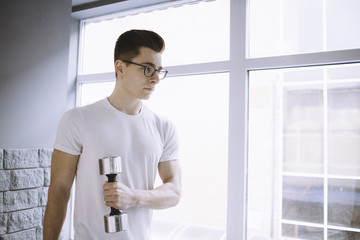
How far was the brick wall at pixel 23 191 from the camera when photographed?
5.26 ft

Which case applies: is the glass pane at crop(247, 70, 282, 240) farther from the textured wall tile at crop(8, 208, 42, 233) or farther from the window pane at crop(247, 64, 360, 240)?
the textured wall tile at crop(8, 208, 42, 233)

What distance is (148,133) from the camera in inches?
49.9

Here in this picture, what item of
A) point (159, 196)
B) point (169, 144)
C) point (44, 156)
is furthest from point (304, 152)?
point (44, 156)

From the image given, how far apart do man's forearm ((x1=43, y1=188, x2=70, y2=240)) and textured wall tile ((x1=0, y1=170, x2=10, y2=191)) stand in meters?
0.64

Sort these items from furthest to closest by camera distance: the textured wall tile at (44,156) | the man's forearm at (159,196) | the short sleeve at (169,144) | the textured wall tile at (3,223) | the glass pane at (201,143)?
the glass pane at (201,143)
the textured wall tile at (44,156)
the textured wall tile at (3,223)
the short sleeve at (169,144)
the man's forearm at (159,196)

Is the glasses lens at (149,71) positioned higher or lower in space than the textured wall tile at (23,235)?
higher

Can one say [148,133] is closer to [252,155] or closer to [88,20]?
[252,155]

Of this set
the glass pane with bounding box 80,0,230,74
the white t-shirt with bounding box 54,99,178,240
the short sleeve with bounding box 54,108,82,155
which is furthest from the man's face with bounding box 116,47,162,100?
the glass pane with bounding box 80,0,230,74

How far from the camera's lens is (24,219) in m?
1.70

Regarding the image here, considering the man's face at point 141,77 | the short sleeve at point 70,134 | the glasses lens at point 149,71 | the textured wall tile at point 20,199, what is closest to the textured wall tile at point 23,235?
the textured wall tile at point 20,199

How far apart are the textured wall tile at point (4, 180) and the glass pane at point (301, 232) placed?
61.6 inches

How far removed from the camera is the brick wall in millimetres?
1604

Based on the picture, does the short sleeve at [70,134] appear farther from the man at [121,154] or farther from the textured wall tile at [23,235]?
the textured wall tile at [23,235]

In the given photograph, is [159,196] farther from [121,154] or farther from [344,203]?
[344,203]
